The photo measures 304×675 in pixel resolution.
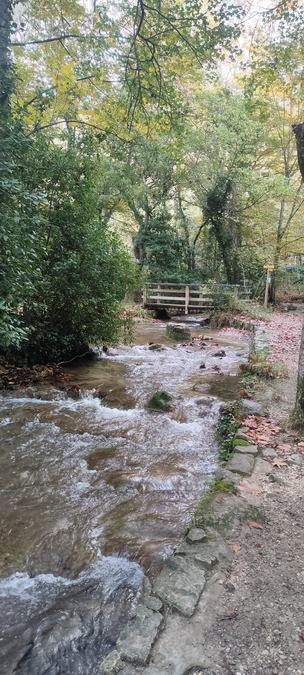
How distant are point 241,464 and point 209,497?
2.06 feet

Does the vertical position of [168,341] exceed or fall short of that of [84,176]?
it falls short

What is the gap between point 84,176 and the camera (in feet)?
23.7

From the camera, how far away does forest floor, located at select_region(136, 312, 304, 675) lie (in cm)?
176

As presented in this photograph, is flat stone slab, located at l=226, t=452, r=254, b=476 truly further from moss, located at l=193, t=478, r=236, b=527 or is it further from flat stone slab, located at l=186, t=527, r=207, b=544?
flat stone slab, located at l=186, t=527, r=207, b=544

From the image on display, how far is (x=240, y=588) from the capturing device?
2.21m

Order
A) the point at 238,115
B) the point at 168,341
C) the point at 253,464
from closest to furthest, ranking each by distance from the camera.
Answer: the point at 253,464 < the point at 168,341 < the point at 238,115

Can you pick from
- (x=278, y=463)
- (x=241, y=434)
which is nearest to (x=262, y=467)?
(x=278, y=463)

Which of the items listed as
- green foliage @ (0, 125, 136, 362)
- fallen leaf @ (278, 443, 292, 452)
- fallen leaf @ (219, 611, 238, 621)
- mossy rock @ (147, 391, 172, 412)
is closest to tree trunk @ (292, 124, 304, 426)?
fallen leaf @ (278, 443, 292, 452)

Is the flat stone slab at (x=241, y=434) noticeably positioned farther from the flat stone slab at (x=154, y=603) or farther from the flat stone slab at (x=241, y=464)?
the flat stone slab at (x=154, y=603)

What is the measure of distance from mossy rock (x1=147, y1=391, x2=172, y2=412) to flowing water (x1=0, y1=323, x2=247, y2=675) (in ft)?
0.38

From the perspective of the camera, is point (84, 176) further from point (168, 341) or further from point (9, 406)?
point (168, 341)

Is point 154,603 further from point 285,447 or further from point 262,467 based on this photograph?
point 285,447

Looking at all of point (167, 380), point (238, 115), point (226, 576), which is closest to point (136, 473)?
point (226, 576)

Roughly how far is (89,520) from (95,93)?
9.31 metres
